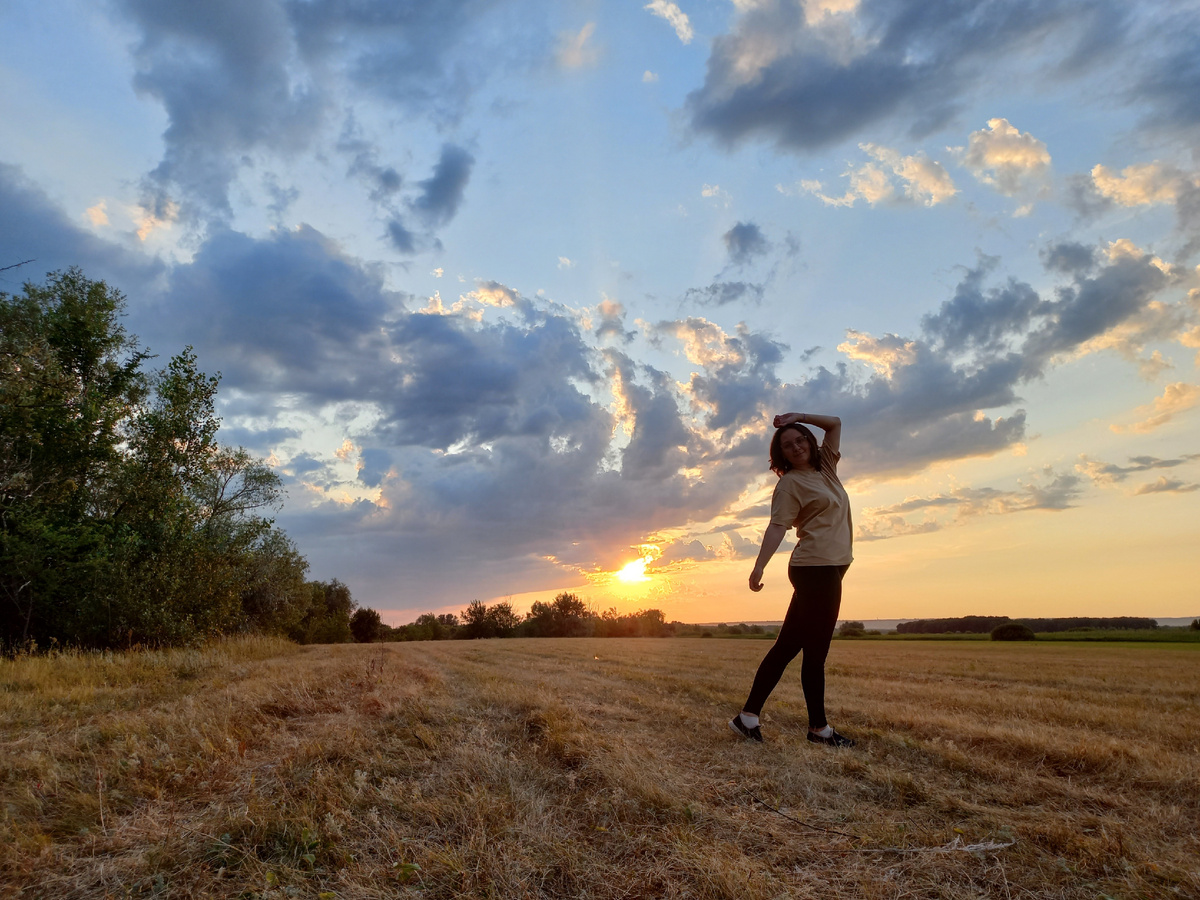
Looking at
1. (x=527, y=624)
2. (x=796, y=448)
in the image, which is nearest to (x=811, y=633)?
(x=796, y=448)

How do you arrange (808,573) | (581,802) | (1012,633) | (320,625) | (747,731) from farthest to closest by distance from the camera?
(320,625) → (1012,633) → (808,573) → (747,731) → (581,802)

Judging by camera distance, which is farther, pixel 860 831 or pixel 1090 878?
pixel 860 831

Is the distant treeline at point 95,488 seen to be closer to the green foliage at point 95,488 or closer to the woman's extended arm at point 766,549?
the green foliage at point 95,488

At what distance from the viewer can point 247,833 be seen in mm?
2717

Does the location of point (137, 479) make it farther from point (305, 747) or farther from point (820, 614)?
point (820, 614)

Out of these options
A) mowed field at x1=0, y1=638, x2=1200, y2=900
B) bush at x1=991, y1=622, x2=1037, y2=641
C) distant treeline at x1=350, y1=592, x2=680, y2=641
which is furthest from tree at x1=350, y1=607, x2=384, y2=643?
mowed field at x1=0, y1=638, x2=1200, y2=900

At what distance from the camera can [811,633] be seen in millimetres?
5012

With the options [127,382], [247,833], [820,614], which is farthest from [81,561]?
[820,614]

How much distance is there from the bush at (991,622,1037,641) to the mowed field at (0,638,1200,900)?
39.4m

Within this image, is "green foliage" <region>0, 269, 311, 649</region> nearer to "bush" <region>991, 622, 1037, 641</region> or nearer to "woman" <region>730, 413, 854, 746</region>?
"woman" <region>730, 413, 854, 746</region>

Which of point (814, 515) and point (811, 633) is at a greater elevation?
point (814, 515)

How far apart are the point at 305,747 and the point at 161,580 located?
1625cm

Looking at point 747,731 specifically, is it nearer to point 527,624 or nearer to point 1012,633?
point 1012,633

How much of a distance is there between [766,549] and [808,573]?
1.34 ft
